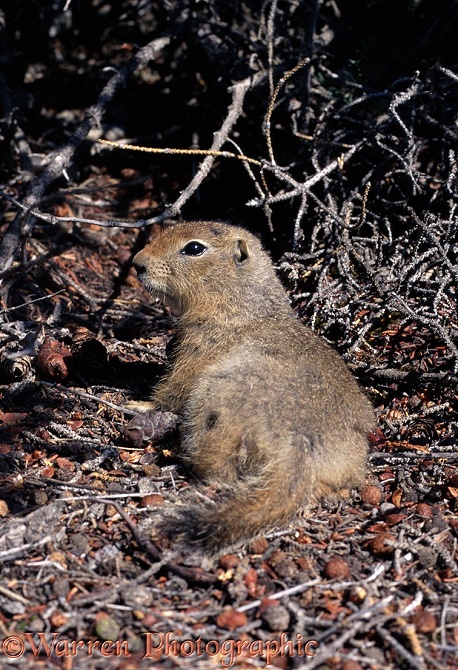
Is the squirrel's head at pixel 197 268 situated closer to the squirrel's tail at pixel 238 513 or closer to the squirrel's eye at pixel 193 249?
the squirrel's eye at pixel 193 249

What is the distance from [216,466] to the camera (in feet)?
13.9

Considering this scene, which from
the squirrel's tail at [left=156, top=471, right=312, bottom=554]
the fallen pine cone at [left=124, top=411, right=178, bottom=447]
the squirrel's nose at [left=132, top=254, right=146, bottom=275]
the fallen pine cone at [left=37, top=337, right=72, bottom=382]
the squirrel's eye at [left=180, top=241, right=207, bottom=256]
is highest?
the squirrel's eye at [left=180, top=241, right=207, bottom=256]

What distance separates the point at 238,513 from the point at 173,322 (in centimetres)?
254

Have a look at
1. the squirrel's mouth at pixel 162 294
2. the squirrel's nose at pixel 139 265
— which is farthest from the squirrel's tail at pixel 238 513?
the squirrel's nose at pixel 139 265

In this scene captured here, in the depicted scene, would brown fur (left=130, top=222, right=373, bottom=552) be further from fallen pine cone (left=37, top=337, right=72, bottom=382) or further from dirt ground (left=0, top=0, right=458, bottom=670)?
fallen pine cone (left=37, top=337, right=72, bottom=382)

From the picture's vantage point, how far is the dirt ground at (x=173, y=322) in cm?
333

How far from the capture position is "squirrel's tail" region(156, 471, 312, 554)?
12.1 ft

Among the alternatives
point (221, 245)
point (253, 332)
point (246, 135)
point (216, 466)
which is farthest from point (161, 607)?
point (246, 135)

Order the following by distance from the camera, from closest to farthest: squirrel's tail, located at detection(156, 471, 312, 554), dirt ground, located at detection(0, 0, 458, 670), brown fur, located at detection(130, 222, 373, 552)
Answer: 1. dirt ground, located at detection(0, 0, 458, 670)
2. squirrel's tail, located at detection(156, 471, 312, 554)
3. brown fur, located at detection(130, 222, 373, 552)

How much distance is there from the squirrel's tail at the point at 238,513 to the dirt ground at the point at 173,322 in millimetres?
88

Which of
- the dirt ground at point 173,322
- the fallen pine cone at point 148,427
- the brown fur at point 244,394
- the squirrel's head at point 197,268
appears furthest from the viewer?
the squirrel's head at point 197,268

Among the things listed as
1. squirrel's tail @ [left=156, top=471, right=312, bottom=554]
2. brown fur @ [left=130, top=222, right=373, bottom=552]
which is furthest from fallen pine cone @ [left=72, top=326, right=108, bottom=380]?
squirrel's tail @ [left=156, top=471, right=312, bottom=554]

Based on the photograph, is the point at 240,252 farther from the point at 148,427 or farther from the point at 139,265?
the point at 148,427

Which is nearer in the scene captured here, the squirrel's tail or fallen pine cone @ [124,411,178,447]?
the squirrel's tail
